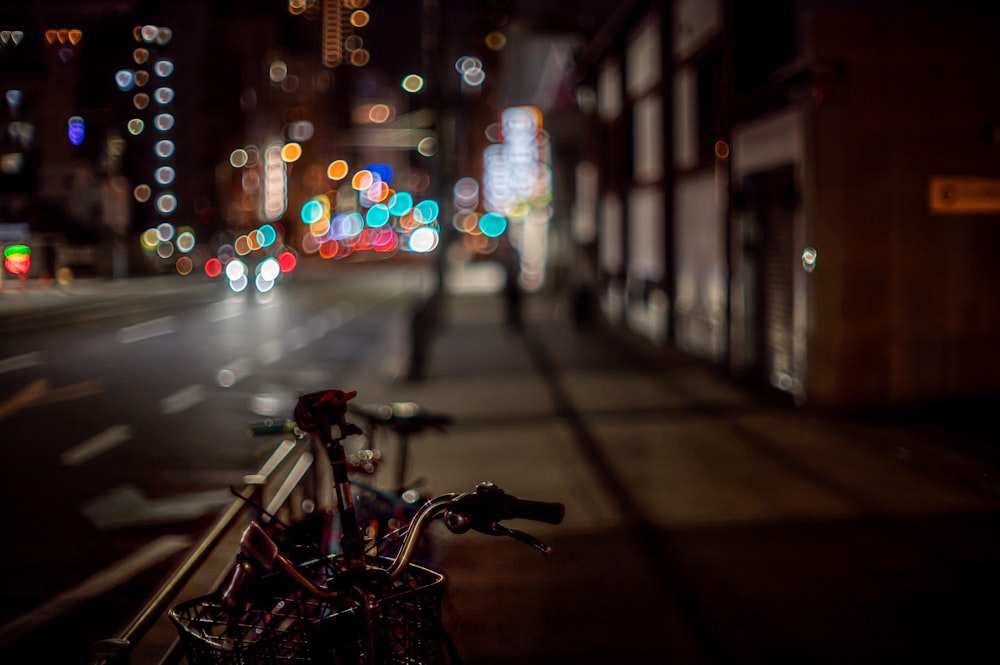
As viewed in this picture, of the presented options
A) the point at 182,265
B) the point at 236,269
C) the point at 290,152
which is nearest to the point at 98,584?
the point at 182,265

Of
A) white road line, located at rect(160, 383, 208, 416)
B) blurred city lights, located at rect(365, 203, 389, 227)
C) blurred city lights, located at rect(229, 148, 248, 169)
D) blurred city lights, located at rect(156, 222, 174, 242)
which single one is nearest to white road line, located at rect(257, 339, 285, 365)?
white road line, located at rect(160, 383, 208, 416)

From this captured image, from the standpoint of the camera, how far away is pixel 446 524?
2.93 meters

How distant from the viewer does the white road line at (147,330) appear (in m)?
7.00

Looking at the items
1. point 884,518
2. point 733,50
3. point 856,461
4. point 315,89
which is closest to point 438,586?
point 884,518

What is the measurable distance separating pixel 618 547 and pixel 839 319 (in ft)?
19.7

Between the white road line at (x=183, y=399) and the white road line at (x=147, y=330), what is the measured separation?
4.63 feet

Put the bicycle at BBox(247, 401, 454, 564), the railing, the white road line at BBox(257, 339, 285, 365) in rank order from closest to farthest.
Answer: the railing < the bicycle at BBox(247, 401, 454, 564) < the white road line at BBox(257, 339, 285, 365)

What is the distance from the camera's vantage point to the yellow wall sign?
1113cm

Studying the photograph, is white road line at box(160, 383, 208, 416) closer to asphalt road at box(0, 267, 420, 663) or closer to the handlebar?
asphalt road at box(0, 267, 420, 663)

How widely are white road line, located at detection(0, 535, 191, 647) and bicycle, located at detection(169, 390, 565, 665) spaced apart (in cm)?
291

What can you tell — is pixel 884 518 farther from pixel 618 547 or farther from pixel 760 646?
pixel 760 646

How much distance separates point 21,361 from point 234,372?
1176 cm

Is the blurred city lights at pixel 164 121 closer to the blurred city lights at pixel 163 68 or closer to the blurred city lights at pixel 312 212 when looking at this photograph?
the blurred city lights at pixel 163 68

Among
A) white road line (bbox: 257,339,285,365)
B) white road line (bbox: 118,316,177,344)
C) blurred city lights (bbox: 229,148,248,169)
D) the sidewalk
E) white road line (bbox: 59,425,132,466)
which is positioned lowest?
the sidewalk
